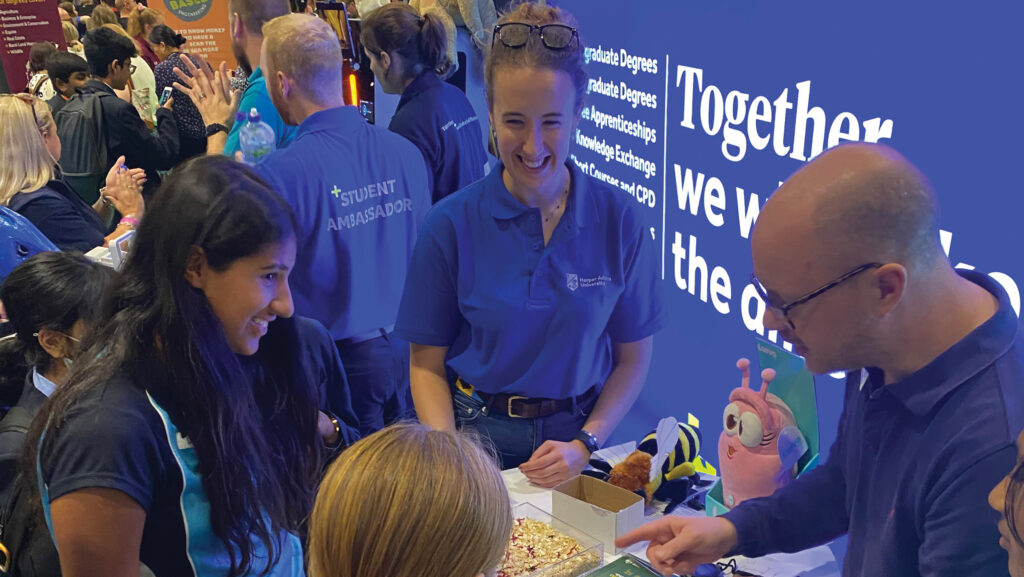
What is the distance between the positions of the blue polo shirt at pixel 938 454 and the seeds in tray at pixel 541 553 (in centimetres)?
55

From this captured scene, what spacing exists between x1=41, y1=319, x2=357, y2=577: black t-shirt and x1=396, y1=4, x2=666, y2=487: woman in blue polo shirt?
0.73 metres

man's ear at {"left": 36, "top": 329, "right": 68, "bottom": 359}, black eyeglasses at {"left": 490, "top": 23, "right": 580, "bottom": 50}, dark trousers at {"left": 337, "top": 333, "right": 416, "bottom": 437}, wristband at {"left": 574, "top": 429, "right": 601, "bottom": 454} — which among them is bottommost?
dark trousers at {"left": 337, "top": 333, "right": 416, "bottom": 437}

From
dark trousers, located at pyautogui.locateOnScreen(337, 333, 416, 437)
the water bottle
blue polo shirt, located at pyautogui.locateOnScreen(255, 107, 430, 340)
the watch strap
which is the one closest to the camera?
blue polo shirt, located at pyautogui.locateOnScreen(255, 107, 430, 340)

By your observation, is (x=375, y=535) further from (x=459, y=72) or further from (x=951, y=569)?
(x=459, y=72)

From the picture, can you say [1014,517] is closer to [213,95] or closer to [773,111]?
[773,111]

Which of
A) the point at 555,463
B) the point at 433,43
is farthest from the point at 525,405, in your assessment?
the point at 433,43

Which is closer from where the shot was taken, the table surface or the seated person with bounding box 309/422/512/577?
the seated person with bounding box 309/422/512/577

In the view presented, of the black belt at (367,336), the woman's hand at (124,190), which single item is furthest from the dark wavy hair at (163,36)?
the black belt at (367,336)

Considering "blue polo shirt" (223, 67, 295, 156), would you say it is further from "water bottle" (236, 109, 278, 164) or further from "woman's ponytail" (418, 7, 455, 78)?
"woman's ponytail" (418, 7, 455, 78)

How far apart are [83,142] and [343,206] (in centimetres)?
309

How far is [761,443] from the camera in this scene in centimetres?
181

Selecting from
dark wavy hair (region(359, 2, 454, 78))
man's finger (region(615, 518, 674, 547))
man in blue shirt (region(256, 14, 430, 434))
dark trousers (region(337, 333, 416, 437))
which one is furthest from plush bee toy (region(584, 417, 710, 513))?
dark wavy hair (region(359, 2, 454, 78))

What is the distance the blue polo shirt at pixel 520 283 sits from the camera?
81.4 inches

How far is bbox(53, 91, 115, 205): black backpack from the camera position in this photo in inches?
202
